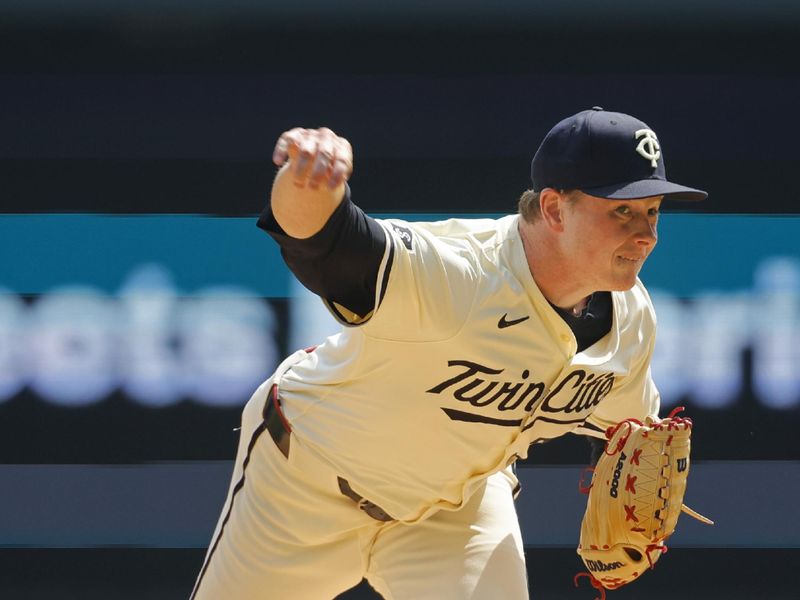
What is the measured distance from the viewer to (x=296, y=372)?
232 cm

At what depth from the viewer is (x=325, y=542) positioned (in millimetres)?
2314

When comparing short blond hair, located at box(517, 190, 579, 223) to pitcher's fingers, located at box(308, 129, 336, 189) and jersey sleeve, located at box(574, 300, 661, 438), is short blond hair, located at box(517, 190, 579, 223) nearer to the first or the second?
jersey sleeve, located at box(574, 300, 661, 438)

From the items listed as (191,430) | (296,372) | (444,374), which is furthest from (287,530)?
(191,430)

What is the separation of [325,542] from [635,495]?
0.62 metres

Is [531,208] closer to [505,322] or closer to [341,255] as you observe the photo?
[505,322]

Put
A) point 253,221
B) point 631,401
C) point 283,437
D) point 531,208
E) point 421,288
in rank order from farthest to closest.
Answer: point 253,221, point 631,401, point 283,437, point 531,208, point 421,288

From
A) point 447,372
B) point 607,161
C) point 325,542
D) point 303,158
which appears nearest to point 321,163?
point 303,158

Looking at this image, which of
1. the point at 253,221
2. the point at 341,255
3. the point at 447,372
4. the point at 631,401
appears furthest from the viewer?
the point at 253,221

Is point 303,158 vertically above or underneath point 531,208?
above

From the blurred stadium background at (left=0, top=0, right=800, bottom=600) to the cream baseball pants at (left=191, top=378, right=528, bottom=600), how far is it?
1.02 metres

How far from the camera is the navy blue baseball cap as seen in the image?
6.67ft

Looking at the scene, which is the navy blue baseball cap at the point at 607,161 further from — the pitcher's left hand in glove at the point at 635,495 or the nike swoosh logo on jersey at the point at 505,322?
the pitcher's left hand in glove at the point at 635,495

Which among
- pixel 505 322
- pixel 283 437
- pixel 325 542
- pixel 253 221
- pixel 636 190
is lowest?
pixel 325 542

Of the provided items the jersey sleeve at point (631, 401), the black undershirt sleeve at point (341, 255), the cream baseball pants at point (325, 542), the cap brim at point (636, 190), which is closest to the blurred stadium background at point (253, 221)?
the jersey sleeve at point (631, 401)
